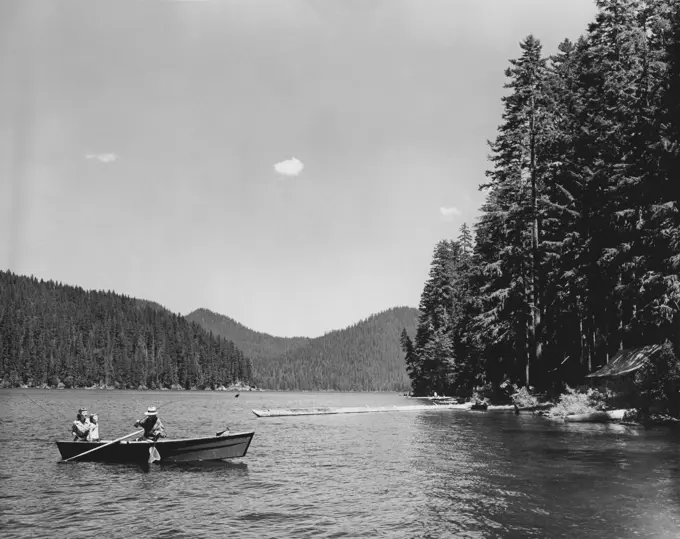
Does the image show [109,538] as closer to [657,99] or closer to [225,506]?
[225,506]

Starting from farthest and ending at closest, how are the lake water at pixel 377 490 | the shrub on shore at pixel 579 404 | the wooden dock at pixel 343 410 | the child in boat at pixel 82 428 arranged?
the wooden dock at pixel 343 410 → the shrub on shore at pixel 579 404 → the child in boat at pixel 82 428 → the lake water at pixel 377 490

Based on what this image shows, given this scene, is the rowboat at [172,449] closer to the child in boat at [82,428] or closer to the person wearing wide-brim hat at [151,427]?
the person wearing wide-brim hat at [151,427]

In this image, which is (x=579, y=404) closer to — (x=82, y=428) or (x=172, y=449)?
(x=172, y=449)

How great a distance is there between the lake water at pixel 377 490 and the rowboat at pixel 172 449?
0.64 metres

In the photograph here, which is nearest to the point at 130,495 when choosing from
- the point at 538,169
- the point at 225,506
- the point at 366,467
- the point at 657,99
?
the point at 225,506

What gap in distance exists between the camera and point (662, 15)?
120ft

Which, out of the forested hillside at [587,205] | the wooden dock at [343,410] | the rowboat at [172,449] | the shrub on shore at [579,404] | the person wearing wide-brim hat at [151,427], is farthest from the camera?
the wooden dock at [343,410]

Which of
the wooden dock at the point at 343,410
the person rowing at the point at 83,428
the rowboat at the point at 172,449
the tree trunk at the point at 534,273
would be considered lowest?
the wooden dock at the point at 343,410

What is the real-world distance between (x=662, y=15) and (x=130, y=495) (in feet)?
130

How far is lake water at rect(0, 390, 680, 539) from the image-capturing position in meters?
13.0

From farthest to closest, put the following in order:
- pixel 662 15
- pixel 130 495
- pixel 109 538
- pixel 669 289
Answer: pixel 662 15 < pixel 669 289 < pixel 130 495 < pixel 109 538

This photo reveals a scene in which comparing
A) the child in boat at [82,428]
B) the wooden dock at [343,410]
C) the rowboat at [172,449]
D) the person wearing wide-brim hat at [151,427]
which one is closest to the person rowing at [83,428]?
the child in boat at [82,428]

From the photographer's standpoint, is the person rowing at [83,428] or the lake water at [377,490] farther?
the person rowing at [83,428]

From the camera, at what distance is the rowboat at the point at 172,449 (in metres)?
22.7
